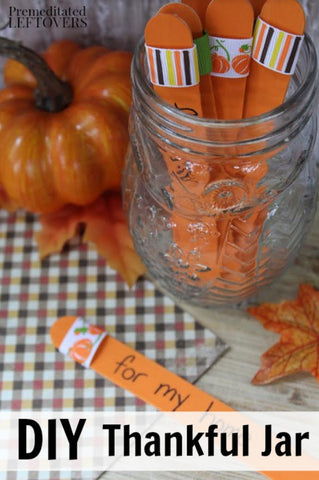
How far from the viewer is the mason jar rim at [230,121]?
0.52 meters

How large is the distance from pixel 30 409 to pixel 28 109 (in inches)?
12.2

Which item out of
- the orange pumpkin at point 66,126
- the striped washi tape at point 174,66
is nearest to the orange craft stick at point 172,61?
the striped washi tape at point 174,66

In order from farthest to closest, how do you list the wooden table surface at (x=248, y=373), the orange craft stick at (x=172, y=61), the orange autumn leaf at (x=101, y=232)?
the orange autumn leaf at (x=101, y=232)
the wooden table surface at (x=248, y=373)
the orange craft stick at (x=172, y=61)

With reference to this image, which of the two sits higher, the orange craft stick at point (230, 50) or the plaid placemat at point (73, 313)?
the orange craft stick at point (230, 50)

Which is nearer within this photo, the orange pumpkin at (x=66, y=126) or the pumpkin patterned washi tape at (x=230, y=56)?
the pumpkin patterned washi tape at (x=230, y=56)

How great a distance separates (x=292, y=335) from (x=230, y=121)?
0.85ft

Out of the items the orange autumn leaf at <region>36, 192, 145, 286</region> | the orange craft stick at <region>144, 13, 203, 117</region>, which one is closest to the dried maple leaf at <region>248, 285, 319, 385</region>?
the orange autumn leaf at <region>36, 192, 145, 286</region>

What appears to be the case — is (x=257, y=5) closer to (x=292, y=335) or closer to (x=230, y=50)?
(x=230, y=50)

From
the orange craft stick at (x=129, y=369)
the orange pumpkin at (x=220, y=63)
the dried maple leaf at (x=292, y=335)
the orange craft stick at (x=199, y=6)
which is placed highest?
the orange craft stick at (x=199, y=6)

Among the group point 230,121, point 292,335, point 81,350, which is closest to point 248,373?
point 292,335

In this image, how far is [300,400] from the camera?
2.17 ft

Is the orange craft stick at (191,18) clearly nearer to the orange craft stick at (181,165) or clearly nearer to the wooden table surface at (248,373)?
the orange craft stick at (181,165)

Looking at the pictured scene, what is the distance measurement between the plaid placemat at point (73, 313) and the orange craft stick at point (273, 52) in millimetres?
Result: 259

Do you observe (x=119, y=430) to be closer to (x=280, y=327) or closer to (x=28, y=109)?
(x=280, y=327)
